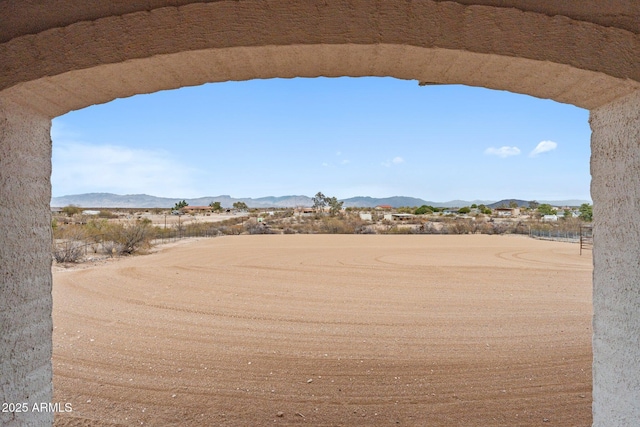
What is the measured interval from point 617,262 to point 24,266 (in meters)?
3.54

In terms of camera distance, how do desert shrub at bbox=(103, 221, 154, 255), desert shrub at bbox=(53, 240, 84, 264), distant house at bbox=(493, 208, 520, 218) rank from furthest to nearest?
1. distant house at bbox=(493, 208, 520, 218)
2. desert shrub at bbox=(103, 221, 154, 255)
3. desert shrub at bbox=(53, 240, 84, 264)

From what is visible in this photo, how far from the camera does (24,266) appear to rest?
2.42 m

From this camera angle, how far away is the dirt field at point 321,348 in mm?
3854

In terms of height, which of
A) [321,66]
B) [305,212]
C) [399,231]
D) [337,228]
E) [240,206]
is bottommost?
[399,231]

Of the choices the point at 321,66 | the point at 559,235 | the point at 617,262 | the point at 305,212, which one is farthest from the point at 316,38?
the point at 305,212

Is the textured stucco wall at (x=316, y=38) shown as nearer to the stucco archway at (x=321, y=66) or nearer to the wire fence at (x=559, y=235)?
the stucco archway at (x=321, y=66)

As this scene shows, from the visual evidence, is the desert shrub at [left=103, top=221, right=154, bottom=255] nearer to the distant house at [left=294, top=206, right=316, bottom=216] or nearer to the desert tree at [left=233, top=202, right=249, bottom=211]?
the distant house at [left=294, top=206, right=316, bottom=216]

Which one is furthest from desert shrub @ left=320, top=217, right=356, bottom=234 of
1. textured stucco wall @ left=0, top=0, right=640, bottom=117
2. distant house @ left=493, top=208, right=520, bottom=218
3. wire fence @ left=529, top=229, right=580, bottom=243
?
distant house @ left=493, top=208, right=520, bottom=218

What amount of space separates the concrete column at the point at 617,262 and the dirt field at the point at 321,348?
1530 mm

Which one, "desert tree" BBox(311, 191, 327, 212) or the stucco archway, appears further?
"desert tree" BBox(311, 191, 327, 212)

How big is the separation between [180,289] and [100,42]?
26.3ft

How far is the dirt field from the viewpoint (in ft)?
12.6

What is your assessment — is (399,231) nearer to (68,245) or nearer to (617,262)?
(68,245)

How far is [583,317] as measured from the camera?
7.11 meters
